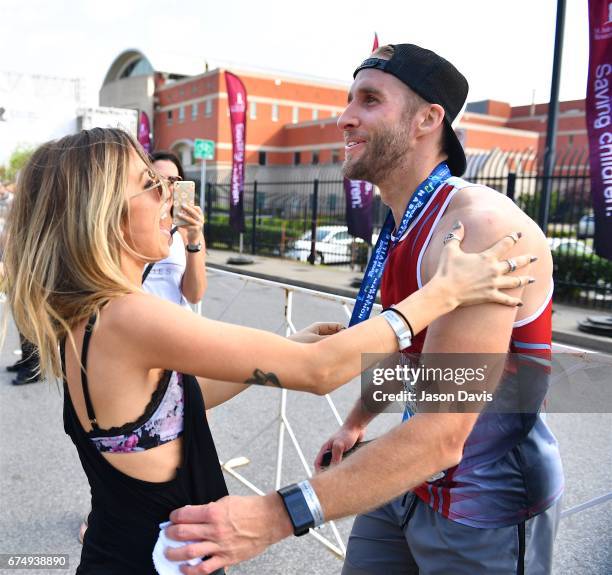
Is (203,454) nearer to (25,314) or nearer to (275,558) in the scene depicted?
(25,314)

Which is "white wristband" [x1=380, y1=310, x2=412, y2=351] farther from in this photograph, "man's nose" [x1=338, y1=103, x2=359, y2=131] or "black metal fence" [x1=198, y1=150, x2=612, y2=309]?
"black metal fence" [x1=198, y1=150, x2=612, y2=309]

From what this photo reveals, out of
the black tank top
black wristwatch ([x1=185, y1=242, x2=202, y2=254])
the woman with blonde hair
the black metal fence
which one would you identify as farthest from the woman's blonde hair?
the black metal fence

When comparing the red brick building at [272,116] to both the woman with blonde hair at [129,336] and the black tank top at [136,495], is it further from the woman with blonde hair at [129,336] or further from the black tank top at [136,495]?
the black tank top at [136,495]

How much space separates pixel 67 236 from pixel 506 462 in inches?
49.9

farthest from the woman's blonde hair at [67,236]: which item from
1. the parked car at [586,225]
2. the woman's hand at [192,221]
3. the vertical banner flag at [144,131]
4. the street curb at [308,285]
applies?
the vertical banner flag at [144,131]

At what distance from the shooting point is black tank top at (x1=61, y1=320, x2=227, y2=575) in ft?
4.85

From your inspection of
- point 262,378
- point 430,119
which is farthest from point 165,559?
point 430,119

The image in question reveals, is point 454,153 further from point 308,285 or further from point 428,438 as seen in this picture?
point 308,285

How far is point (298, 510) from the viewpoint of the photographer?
4.15 feet

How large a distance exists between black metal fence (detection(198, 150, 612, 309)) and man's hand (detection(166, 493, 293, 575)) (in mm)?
9122

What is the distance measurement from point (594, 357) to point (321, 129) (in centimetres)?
5237

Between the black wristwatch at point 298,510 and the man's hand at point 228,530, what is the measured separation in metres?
0.01

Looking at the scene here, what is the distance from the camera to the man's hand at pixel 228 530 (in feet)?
4.05

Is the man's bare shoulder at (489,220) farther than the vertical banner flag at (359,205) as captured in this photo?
No
